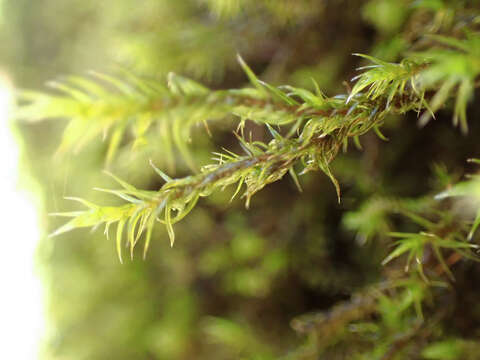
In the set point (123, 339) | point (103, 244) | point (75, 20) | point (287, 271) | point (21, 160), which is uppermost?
point (75, 20)

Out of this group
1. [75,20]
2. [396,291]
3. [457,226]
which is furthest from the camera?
[75,20]

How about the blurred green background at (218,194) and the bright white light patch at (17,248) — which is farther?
the bright white light patch at (17,248)

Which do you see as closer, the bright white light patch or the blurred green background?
the blurred green background

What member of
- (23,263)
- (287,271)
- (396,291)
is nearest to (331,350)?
(396,291)

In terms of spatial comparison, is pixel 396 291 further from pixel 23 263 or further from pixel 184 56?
pixel 23 263
